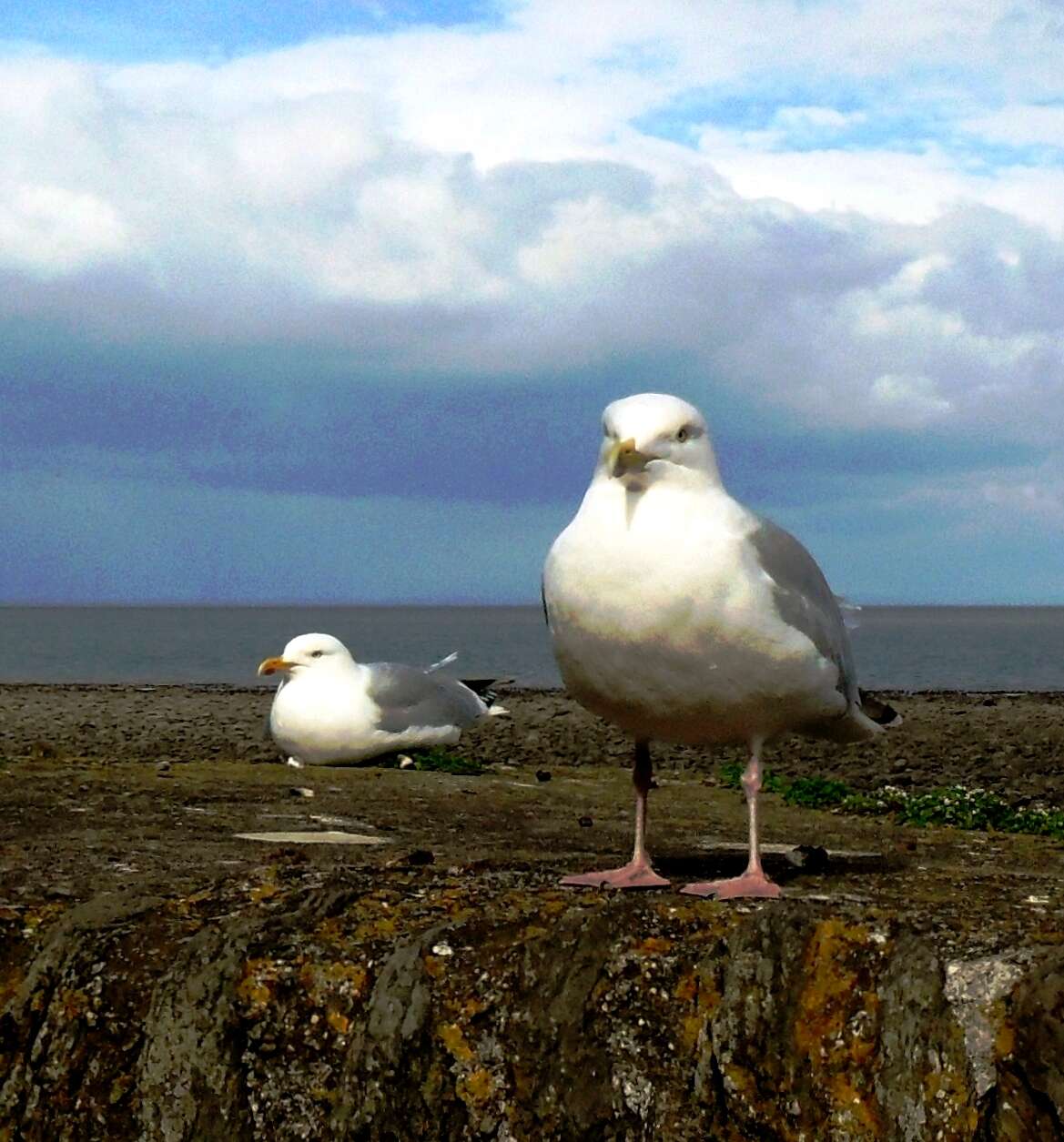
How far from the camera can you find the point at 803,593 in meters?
6.78

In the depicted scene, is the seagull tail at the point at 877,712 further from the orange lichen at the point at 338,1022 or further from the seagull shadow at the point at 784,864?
the orange lichen at the point at 338,1022

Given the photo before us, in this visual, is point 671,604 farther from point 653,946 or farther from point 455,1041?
point 455,1041

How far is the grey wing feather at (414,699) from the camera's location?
15523mm

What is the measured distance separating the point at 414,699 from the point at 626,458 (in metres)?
10.1

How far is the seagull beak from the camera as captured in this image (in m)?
6.15

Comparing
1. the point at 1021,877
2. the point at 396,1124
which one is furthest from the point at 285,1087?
the point at 1021,877

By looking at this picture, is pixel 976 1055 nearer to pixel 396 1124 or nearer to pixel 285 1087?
pixel 396 1124

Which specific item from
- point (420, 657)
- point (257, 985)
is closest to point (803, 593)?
point (257, 985)

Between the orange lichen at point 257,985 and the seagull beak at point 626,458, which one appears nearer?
the orange lichen at point 257,985

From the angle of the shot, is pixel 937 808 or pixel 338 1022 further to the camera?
pixel 937 808

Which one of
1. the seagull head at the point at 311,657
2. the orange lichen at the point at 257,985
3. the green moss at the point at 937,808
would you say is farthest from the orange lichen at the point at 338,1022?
the seagull head at the point at 311,657

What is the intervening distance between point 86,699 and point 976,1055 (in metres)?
33.5

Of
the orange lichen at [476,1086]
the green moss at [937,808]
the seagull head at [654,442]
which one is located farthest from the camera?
the green moss at [937,808]

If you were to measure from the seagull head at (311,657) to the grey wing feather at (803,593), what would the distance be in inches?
359
